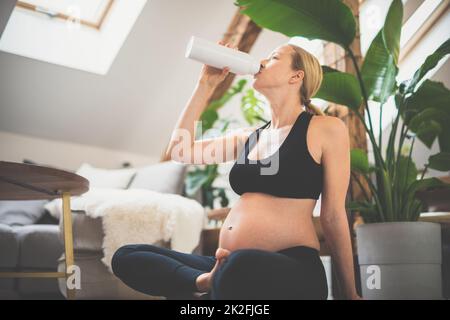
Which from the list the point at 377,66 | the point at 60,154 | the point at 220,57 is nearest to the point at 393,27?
the point at 377,66

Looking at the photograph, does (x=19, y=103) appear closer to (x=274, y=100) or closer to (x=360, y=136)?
(x=360, y=136)

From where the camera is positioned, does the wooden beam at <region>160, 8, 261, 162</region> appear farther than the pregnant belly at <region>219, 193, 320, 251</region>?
Yes

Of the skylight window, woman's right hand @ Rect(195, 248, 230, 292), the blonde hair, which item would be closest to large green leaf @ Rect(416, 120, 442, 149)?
the blonde hair

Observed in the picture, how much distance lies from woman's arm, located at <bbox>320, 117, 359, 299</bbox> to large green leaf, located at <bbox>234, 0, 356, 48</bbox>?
0.67 meters

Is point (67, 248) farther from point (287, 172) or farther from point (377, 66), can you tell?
point (377, 66)

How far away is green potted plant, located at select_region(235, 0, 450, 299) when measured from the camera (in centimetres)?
142

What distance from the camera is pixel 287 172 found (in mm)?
912

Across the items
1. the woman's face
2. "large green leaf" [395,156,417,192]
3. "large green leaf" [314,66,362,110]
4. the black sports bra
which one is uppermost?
"large green leaf" [314,66,362,110]

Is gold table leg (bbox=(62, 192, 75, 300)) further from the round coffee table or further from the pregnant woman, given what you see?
the pregnant woman

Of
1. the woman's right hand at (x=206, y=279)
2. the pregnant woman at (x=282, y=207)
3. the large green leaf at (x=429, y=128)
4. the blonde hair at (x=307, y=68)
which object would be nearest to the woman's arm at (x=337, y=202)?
the pregnant woman at (x=282, y=207)

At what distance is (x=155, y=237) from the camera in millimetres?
2004
